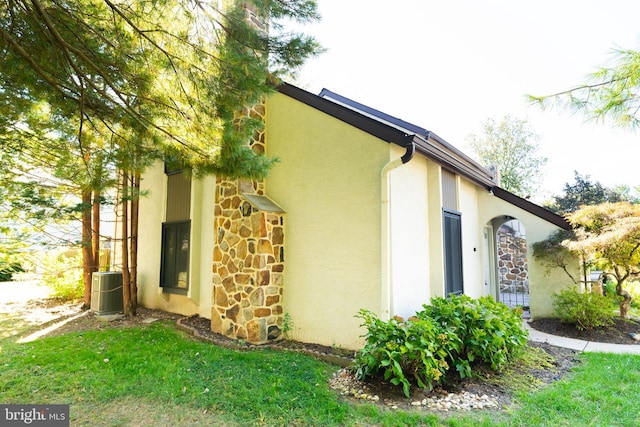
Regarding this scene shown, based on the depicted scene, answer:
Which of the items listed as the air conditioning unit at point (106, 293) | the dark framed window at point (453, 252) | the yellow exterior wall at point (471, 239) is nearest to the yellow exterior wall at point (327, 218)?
the dark framed window at point (453, 252)

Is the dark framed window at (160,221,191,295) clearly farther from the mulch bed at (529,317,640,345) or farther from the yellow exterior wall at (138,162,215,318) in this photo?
the mulch bed at (529,317,640,345)

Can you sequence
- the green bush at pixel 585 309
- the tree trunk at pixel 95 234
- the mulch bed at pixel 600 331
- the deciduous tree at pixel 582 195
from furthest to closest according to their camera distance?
the deciduous tree at pixel 582 195, the tree trunk at pixel 95 234, the green bush at pixel 585 309, the mulch bed at pixel 600 331

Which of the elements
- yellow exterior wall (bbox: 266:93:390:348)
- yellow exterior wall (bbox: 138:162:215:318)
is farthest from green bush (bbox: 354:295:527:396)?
yellow exterior wall (bbox: 138:162:215:318)

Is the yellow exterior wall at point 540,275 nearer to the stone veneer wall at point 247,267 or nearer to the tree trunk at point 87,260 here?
the stone veneer wall at point 247,267

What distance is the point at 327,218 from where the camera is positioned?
576 cm

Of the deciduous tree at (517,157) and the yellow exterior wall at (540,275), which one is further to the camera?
the deciduous tree at (517,157)

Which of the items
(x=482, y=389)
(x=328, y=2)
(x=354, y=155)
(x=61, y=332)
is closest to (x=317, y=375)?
(x=482, y=389)

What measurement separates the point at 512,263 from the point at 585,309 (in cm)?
446

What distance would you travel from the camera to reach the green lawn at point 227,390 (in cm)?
330

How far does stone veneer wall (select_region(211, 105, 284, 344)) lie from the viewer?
5797 millimetres

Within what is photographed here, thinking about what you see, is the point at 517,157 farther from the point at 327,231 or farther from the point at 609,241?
the point at 327,231

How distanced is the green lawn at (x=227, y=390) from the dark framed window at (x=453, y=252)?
243 cm

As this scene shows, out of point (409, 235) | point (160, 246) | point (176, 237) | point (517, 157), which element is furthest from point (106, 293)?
point (517, 157)

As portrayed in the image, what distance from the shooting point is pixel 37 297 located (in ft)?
34.0
